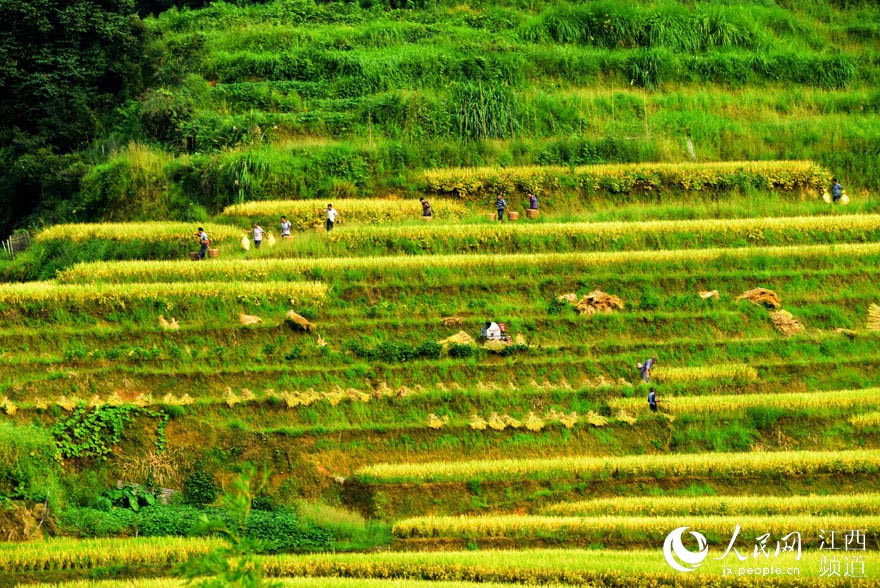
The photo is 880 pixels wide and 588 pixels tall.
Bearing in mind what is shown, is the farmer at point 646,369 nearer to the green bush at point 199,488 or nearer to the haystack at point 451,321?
the haystack at point 451,321

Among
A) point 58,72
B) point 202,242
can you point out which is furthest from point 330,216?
point 58,72

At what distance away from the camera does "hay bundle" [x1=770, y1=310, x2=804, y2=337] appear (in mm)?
36594

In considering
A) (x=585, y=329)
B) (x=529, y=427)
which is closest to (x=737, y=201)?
(x=585, y=329)

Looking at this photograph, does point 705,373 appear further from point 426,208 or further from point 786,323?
point 426,208

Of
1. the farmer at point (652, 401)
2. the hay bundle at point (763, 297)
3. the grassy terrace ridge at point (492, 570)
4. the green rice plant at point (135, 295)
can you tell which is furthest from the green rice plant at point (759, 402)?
the green rice plant at point (135, 295)

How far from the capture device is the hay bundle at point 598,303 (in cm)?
3691

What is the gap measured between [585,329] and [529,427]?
5152 millimetres

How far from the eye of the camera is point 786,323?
36.8 metres

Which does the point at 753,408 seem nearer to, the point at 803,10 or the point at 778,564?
the point at 778,564

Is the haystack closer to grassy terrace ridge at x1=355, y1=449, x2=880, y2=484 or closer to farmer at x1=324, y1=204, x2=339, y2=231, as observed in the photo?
grassy terrace ridge at x1=355, y1=449, x2=880, y2=484

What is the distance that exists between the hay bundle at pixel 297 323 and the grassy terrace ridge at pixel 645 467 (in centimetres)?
641

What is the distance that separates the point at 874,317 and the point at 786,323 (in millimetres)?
2894

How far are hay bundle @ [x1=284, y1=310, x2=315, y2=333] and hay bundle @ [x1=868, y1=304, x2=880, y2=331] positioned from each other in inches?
666

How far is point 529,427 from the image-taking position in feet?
106
